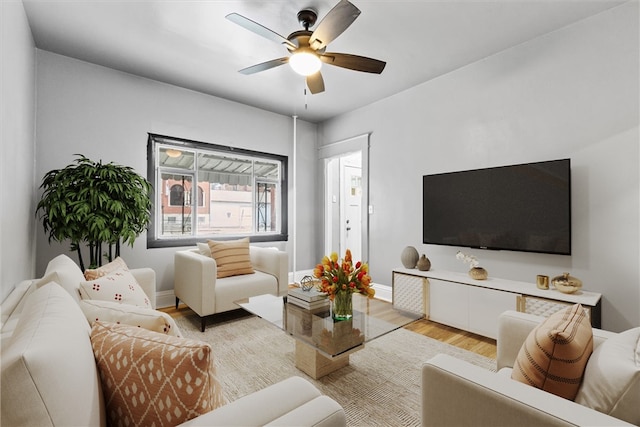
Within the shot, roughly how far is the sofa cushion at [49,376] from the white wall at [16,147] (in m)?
1.38

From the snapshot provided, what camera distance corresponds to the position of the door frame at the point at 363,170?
4.30 m

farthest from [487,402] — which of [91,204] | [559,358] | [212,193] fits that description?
[212,193]

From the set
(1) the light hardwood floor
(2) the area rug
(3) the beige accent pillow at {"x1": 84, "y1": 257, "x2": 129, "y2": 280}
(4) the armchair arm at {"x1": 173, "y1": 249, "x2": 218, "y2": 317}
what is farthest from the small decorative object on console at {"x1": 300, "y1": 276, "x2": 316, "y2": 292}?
(3) the beige accent pillow at {"x1": 84, "y1": 257, "x2": 129, "y2": 280}

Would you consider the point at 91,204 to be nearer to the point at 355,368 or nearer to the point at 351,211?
the point at 355,368

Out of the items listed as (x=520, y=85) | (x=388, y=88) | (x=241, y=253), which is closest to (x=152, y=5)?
(x=241, y=253)

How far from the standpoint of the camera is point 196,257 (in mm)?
2969

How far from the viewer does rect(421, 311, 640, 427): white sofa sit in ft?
2.68

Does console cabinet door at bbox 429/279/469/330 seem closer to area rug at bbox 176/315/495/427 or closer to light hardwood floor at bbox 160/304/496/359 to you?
light hardwood floor at bbox 160/304/496/359

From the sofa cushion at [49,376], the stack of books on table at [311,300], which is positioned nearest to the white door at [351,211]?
the stack of books on table at [311,300]

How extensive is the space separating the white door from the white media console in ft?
6.70

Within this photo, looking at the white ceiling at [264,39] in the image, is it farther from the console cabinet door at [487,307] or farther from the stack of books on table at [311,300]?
the console cabinet door at [487,307]

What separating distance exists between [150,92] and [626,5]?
454 cm

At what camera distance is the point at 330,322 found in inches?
79.7

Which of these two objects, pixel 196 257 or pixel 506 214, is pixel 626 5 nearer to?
pixel 506 214
